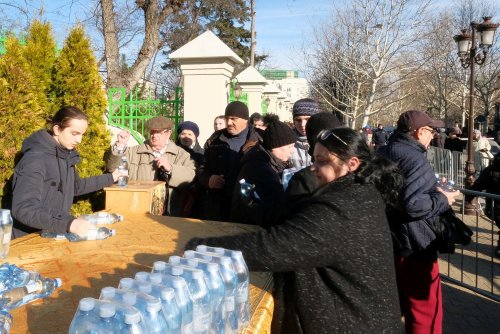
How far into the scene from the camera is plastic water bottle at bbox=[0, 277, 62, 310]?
1681mm

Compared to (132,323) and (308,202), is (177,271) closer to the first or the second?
(132,323)

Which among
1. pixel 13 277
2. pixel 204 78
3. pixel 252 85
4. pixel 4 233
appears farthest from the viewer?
pixel 252 85

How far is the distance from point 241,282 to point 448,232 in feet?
7.24

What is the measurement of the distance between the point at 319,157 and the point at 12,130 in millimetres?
2900

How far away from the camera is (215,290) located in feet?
5.03

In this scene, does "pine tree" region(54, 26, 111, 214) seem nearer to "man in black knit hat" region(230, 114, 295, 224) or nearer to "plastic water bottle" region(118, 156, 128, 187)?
"plastic water bottle" region(118, 156, 128, 187)

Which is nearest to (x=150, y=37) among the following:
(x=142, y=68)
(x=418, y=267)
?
(x=142, y=68)

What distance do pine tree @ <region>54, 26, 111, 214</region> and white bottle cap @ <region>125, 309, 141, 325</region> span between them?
359 cm

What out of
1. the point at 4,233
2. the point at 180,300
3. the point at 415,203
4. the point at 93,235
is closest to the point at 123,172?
the point at 93,235

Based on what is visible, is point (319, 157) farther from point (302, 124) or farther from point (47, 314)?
point (302, 124)

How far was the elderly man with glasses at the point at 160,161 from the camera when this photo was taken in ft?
13.8

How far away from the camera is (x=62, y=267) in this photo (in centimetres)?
218

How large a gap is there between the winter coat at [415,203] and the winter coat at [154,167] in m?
2.01

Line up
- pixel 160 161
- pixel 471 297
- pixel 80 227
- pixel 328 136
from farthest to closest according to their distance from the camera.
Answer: pixel 471 297, pixel 160 161, pixel 80 227, pixel 328 136
